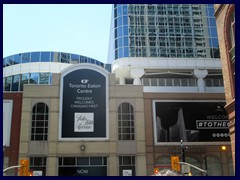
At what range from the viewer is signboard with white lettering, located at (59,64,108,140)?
40000 mm

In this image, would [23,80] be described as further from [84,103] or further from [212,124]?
[212,124]

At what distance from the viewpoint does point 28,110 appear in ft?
133

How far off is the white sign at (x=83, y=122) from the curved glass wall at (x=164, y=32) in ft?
69.1

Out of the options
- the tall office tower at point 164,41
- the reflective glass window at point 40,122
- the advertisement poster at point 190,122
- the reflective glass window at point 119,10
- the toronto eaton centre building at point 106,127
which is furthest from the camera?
the reflective glass window at point 119,10

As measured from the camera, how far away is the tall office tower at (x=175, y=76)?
4097 cm

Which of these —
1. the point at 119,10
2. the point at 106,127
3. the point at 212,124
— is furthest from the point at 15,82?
the point at 212,124

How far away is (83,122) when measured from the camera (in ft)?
133

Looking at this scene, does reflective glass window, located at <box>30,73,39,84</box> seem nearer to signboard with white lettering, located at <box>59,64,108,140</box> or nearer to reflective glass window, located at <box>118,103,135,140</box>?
signboard with white lettering, located at <box>59,64,108,140</box>

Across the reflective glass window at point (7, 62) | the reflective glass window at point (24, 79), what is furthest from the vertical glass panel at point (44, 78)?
the reflective glass window at point (7, 62)

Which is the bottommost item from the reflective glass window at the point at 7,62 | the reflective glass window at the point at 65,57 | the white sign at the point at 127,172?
the white sign at the point at 127,172

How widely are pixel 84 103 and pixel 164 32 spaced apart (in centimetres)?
2687

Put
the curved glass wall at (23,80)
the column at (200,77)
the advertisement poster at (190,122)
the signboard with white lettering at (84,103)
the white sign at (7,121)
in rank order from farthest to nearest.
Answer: the curved glass wall at (23,80) → the column at (200,77) → the advertisement poster at (190,122) → the signboard with white lettering at (84,103) → the white sign at (7,121)

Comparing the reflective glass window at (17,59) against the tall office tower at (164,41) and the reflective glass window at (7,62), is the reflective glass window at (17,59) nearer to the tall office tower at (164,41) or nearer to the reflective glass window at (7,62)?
the reflective glass window at (7,62)

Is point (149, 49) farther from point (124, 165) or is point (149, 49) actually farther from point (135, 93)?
point (124, 165)
